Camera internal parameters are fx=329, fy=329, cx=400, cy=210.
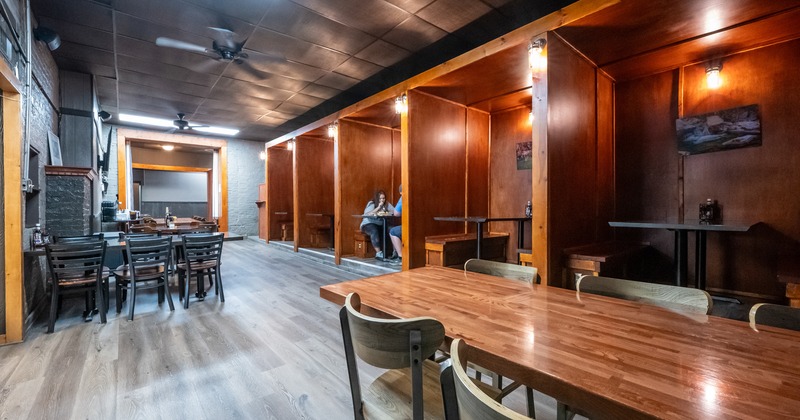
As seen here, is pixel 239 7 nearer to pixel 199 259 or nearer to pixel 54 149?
pixel 199 259

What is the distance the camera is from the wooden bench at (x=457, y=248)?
4.31 metres

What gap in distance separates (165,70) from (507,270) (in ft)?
20.7

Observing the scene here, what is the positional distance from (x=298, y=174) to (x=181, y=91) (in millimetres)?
2691

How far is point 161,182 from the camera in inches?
557

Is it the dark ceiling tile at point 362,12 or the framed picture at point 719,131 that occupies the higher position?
the dark ceiling tile at point 362,12

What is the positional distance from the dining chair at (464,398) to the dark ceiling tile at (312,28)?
4175 mm

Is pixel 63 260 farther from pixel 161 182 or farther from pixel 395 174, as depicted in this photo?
pixel 161 182

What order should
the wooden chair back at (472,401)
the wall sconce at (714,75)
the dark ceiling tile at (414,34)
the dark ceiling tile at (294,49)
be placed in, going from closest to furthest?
the wooden chair back at (472,401), the wall sconce at (714,75), the dark ceiling tile at (414,34), the dark ceiling tile at (294,49)

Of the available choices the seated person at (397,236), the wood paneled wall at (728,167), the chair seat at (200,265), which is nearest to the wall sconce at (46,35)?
the chair seat at (200,265)

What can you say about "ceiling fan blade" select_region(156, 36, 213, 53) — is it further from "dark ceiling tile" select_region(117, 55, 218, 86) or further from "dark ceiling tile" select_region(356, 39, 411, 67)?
"dark ceiling tile" select_region(356, 39, 411, 67)

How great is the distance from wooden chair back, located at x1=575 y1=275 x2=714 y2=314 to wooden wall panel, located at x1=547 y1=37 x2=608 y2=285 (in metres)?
1.42

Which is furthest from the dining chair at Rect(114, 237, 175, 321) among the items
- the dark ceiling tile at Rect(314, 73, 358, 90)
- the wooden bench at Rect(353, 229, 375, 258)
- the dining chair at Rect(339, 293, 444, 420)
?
the dark ceiling tile at Rect(314, 73, 358, 90)

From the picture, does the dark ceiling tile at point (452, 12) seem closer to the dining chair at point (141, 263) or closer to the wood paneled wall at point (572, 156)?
the wood paneled wall at point (572, 156)

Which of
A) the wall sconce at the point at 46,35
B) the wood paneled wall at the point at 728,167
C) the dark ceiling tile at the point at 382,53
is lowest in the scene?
the wood paneled wall at the point at 728,167
